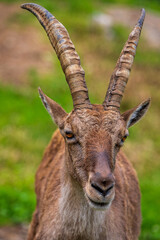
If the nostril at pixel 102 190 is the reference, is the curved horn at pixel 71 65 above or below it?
above

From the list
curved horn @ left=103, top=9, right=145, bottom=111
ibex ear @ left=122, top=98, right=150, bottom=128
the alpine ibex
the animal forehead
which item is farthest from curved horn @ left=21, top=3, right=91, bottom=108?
ibex ear @ left=122, top=98, right=150, bottom=128

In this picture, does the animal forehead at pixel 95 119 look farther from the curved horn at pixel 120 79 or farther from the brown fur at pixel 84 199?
the curved horn at pixel 120 79

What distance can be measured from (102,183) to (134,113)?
1463 millimetres

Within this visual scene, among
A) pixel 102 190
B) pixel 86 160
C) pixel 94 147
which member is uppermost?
pixel 94 147

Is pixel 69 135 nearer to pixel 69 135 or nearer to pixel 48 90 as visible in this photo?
pixel 69 135

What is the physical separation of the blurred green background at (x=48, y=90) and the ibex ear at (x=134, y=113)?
412 cm

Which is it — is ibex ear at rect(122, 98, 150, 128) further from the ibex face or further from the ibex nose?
the ibex nose

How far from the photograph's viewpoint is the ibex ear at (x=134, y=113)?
633 centimetres

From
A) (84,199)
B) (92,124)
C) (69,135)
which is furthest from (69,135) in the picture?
(84,199)

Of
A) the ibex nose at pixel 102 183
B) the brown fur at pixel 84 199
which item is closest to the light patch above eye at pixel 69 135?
the brown fur at pixel 84 199

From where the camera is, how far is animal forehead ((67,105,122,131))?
5.82 m

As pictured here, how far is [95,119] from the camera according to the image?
5.84 m

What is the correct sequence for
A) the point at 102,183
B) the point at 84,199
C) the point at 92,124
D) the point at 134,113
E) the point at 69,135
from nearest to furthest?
the point at 102,183
the point at 92,124
the point at 69,135
the point at 84,199
the point at 134,113

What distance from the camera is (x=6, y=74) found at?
18578 millimetres
